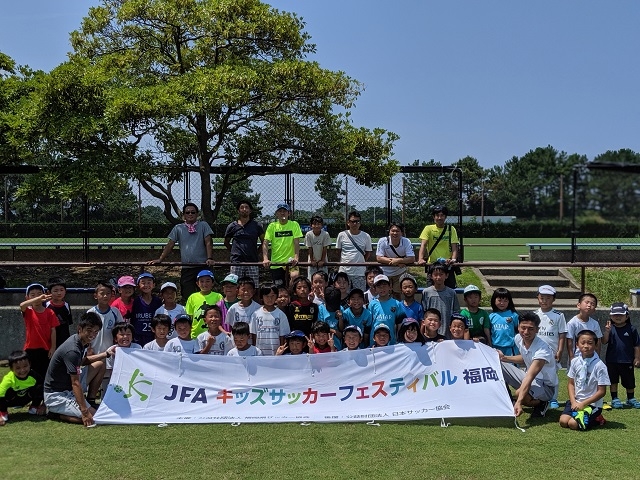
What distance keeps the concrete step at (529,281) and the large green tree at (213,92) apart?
3379 millimetres

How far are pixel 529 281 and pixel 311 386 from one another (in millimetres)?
8179

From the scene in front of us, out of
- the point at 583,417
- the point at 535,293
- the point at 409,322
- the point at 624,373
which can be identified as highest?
the point at 409,322

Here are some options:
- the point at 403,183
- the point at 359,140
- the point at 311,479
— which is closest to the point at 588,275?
the point at 403,183

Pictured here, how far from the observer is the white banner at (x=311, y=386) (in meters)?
6.25

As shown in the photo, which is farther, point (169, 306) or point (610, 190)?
point (169, 306)

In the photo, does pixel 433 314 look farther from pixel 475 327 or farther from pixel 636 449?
pixel 636 449

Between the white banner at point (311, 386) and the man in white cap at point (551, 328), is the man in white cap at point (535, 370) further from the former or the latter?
the man in white cap at point (551, 328)

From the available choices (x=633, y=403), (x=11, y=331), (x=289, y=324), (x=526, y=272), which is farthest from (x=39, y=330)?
(x=526, y=272)

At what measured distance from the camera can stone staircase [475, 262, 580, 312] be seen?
40.9 ft

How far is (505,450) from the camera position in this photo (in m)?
→ 5.35

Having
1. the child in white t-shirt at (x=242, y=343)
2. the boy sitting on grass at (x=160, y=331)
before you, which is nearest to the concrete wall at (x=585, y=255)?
the child in white t-shirt at (x=242, y=343)

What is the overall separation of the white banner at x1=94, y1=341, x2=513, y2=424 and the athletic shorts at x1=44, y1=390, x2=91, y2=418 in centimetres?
31

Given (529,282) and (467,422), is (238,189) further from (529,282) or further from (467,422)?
(467,422)

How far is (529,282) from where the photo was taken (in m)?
13.4
